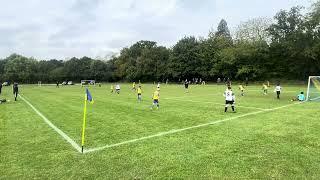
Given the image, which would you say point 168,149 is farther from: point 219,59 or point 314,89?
point 219,59

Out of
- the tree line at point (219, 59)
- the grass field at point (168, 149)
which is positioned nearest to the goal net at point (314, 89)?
the grass field at point (168, 149)

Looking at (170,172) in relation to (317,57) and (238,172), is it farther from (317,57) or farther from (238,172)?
(317,57)

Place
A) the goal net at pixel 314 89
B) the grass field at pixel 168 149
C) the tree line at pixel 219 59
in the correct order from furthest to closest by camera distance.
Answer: the tree line at pixel 219 59
the goal net at pixel 314 89
the grass field at pixel 168 149

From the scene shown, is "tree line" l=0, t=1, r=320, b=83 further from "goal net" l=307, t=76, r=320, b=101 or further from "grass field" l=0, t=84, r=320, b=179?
"grass field" l=0, t=84, r=320, b=179

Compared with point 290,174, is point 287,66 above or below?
above

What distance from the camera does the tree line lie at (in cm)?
7488

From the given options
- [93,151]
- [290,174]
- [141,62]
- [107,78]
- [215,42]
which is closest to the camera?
[290,174]

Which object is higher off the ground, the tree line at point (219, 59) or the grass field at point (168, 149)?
the tree line at point (219, 59)

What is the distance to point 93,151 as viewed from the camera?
1178 cm

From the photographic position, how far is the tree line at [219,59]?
2948 inches

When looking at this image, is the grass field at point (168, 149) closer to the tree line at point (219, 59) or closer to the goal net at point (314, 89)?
the goal net at point (314, 89)

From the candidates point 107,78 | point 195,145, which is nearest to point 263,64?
point 107,78

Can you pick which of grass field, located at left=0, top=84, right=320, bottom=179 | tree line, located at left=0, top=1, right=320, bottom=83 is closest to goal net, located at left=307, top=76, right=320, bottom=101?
grass field, located at left=0, top=84, right=320, bottom=179

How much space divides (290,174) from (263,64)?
7589 cm
